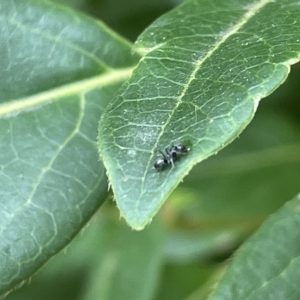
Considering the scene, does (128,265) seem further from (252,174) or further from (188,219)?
(252,174)

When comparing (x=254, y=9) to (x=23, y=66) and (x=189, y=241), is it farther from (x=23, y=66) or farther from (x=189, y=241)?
(x=189, y=241)

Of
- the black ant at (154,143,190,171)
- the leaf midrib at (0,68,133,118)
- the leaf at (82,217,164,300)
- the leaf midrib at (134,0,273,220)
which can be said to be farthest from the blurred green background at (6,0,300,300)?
the black ant at (154,143,190,171)

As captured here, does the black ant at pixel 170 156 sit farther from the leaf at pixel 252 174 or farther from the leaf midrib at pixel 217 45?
the leaf at pixel 252 174

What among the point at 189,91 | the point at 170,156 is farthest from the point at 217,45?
the point at 170,156

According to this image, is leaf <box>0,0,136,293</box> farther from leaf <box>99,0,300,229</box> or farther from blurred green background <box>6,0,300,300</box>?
blurred green background <box>6,0,300,300</box>

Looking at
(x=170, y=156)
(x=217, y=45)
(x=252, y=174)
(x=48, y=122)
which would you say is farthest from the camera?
(x=252, y=174)

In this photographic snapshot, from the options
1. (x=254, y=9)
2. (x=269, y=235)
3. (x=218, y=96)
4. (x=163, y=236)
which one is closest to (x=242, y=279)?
(x=269, y=235)

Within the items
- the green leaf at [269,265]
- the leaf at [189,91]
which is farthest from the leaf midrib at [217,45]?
the green leaf at [269,265]
